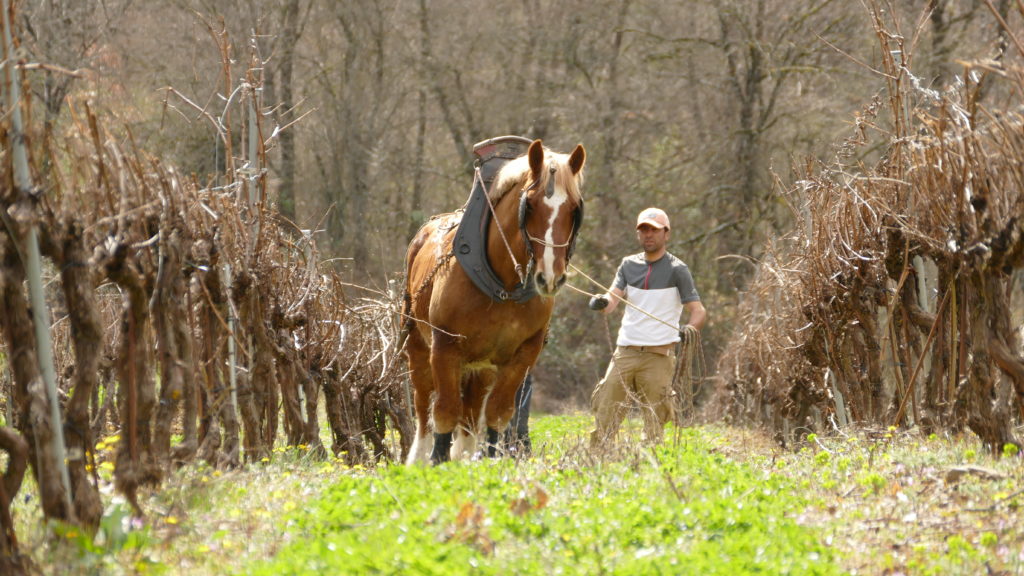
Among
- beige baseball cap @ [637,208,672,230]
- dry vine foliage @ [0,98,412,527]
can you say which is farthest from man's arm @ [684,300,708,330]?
dry vine foliage @ [0,98,412,527]

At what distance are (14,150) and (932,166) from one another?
440 cm

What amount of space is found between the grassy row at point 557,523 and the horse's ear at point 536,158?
188 cm

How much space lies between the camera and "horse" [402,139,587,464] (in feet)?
22.6

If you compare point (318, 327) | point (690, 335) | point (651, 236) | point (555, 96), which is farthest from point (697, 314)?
point (555, 96)

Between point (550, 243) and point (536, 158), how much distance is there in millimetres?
588

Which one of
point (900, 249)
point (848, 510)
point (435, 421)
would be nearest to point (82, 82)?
point (435, 421)

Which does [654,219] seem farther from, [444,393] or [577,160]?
[444,393]

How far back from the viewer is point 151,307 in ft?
17.0

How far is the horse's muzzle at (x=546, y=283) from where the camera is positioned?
6.77m

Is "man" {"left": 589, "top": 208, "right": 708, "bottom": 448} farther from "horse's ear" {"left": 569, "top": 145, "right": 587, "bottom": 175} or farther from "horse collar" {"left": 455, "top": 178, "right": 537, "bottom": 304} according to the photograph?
"horse's ear" {"left": 569, "top": 145, "right": 587, "bottom": 175}

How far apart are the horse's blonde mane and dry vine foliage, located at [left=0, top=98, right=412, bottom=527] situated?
4.86 ft

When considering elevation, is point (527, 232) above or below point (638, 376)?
above

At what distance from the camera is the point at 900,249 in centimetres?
732

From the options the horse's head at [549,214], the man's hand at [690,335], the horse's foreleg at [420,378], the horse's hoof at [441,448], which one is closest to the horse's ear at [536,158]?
the horse's head at [549,214]
